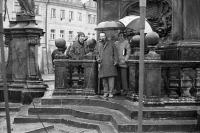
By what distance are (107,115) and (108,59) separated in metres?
1.74

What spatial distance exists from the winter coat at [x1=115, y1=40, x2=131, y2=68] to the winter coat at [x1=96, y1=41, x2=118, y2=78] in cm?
18

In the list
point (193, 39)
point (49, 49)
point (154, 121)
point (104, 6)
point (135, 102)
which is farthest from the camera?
point (49, 49)

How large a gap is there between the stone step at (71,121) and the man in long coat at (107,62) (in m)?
1.31

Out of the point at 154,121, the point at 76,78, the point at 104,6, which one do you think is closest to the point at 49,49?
the point at 104,6

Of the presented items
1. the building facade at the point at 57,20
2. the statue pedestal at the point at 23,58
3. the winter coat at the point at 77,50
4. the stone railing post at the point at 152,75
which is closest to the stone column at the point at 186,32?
the stone railing post at the point at 152,75

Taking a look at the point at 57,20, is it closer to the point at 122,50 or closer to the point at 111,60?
the point at 122,50

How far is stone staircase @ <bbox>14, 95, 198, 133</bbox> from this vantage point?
660 centimetres

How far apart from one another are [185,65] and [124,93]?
6.73 ft

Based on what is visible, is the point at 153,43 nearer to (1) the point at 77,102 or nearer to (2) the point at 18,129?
(1) the point at 77,102

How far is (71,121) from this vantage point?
25.7 feet

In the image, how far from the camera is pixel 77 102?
28.9 feet

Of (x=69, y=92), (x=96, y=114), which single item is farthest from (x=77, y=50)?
(x=96, y=114)

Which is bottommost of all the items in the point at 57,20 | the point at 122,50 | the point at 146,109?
the point at 146,109

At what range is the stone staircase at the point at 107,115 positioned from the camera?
21.6 ft
